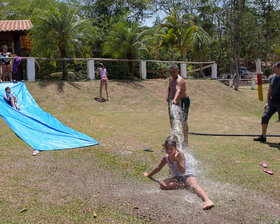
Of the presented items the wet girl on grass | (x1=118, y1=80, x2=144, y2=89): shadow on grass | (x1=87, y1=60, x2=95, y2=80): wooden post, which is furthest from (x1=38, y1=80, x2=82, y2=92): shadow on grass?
the wet girl on grass

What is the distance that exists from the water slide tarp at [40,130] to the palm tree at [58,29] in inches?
219

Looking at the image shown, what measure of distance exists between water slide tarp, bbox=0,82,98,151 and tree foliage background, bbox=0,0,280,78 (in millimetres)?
6756

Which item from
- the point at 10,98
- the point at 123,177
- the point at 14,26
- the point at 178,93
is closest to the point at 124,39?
the point at 14,26

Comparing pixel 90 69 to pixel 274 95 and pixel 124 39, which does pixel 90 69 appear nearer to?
pixel 124 39

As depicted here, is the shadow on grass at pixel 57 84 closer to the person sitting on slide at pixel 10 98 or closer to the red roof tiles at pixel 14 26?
the person sitting on slide at pixel 10 98

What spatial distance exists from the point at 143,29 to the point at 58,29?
21.2ft

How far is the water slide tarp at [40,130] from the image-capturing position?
6.66 metres

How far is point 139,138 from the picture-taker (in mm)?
7680

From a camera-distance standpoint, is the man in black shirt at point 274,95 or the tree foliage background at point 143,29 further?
the tree foliage background at point 143,29

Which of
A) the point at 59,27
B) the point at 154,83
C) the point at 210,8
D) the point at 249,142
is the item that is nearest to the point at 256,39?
the point at 210,8

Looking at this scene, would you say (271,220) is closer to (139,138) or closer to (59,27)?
(139,138)

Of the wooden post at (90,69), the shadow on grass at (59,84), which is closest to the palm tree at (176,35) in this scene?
the wooden post at (90,69)

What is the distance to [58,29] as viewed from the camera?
48.1 feet

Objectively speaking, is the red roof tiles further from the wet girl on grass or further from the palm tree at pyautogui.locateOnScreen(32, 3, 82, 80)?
the wet girl on grass
